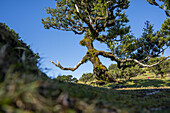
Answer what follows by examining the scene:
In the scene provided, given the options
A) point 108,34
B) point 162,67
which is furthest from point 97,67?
point 162,67

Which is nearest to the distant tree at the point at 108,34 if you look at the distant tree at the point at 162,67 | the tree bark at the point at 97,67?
the tree bark at the point at 97,67

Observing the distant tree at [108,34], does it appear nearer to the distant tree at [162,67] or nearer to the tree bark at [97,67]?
the tree bark at [97,67]

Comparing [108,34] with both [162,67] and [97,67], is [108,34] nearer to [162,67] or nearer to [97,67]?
[97,67]

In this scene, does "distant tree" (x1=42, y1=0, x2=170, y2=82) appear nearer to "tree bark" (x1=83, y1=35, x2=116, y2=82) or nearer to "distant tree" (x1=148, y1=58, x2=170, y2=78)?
"tree bark" (x1=83, y1=35, x2=116, y2=82)

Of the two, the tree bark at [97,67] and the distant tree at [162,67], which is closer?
the tree bark at [97,67]

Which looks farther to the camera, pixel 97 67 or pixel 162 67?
pixel 162 67

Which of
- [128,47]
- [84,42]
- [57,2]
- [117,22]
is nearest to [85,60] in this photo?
[84,42]

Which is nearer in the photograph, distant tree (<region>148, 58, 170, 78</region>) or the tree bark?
the tree bark

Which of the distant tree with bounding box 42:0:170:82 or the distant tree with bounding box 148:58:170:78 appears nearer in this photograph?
the distant tree with bounding box 42:0:170:82

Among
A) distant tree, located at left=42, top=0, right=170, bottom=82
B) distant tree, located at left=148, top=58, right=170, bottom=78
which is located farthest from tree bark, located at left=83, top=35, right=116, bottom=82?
distant tree, located at left=148, top=58, right=170, bottom=78

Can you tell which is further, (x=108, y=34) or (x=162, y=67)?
(x=162, y=67)

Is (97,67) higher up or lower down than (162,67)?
lower down

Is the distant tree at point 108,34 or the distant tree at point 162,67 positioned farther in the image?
the distant tree at point 162,67

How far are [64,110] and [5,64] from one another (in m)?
1.00
